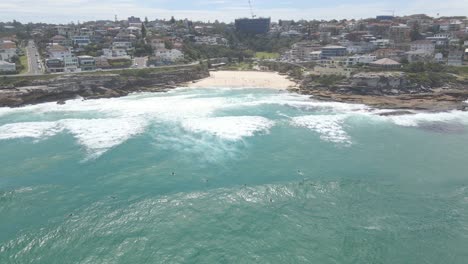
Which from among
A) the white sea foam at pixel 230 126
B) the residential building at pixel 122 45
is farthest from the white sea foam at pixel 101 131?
the residential building at pixel 122 45

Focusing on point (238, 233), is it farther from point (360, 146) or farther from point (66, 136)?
point (66, 136)

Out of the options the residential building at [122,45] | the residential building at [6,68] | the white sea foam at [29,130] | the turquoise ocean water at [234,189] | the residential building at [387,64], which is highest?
the residential building at [122,45]

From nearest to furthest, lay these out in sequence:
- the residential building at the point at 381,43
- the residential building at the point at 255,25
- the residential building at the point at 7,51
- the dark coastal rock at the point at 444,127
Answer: the dark coastal rock at the point at 444,127 → the residential building at the point at 7,51 → the residential building at the point at 381,43 → the residential building at the point at 255,25

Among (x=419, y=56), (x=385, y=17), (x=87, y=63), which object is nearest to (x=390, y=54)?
(x=419, y=56)

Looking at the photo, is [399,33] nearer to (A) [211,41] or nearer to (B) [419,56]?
(B) [419,56]

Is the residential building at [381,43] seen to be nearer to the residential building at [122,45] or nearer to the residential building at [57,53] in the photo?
the residential building at [122,45]

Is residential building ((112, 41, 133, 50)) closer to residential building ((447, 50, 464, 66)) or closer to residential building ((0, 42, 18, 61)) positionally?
residential building ((0, 42, 18, 61))
